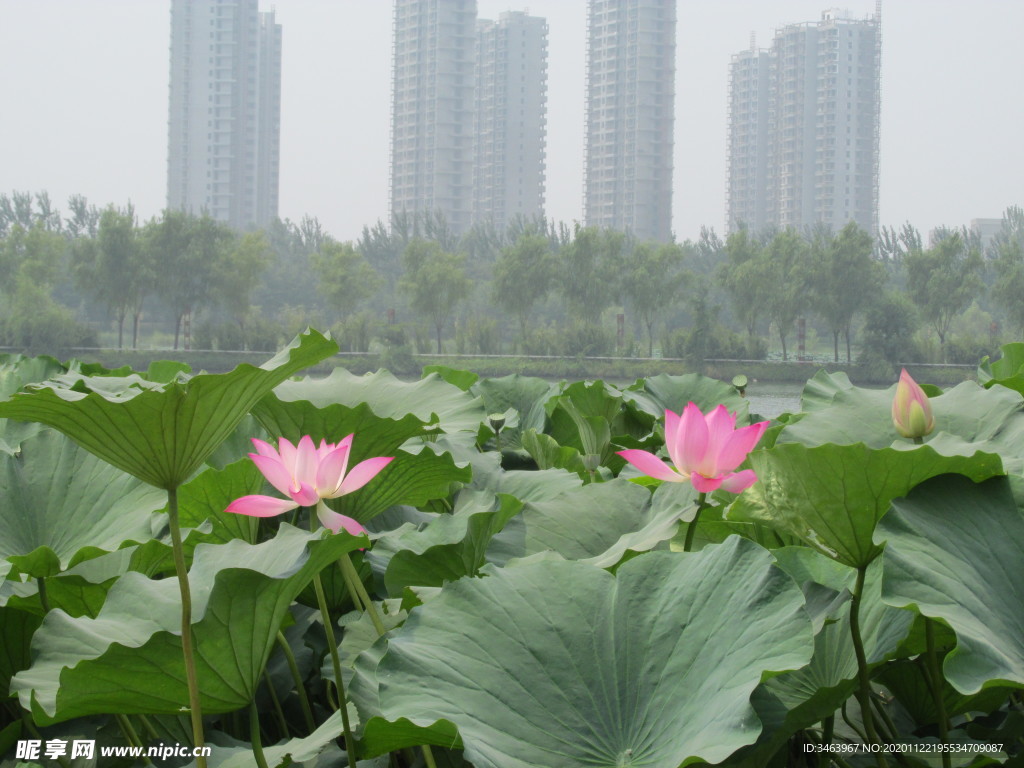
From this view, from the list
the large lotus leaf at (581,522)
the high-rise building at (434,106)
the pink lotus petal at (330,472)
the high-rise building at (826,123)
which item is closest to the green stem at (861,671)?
the large lotus leaf at (581,522)

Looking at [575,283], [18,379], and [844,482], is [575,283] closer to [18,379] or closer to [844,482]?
[18,379]

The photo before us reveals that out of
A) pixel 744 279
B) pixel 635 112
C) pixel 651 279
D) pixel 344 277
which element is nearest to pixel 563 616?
pixel 744 279

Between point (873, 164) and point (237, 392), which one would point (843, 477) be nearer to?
point (237, 392)

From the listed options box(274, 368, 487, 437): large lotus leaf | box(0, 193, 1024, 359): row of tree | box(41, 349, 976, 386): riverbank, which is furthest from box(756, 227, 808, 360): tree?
box(274, 368, 487, 437): large lotus leaf

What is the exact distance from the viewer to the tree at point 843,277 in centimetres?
1733

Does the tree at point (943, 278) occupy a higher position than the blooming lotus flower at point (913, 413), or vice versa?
the tree at point (943, 278)

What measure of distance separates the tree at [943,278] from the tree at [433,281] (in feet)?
30.1

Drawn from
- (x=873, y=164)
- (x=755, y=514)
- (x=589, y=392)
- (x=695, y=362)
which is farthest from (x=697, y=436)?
(x=873, y=164)

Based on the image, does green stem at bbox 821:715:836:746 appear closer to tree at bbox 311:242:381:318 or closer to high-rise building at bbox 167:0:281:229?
tree at bbox 311:242:381:318

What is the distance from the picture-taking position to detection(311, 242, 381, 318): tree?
18953 mm

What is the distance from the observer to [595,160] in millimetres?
31375

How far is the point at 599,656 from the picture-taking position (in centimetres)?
31

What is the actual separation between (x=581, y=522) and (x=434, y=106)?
109 ft

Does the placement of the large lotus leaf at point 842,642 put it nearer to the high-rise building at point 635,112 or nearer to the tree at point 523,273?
the tree at point 523,273
